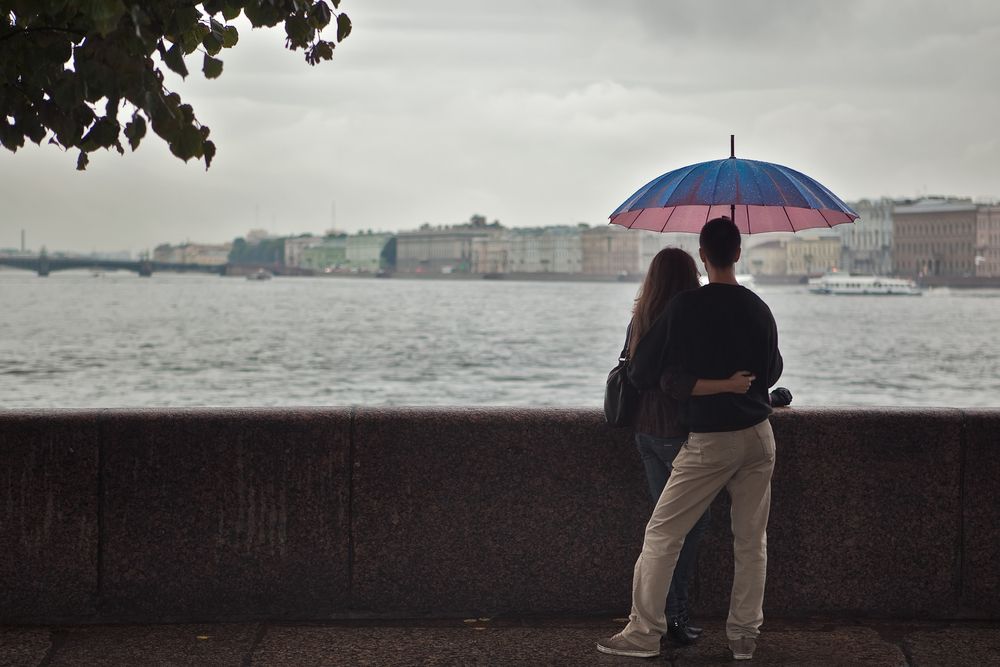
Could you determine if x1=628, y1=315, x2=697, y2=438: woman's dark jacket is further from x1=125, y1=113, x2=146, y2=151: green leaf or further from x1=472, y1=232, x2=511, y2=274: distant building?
x1=472, y1=232, x2=511, y2=274: distant building

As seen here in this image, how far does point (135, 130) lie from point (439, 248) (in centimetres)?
18594

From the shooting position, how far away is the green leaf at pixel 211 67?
3308mm

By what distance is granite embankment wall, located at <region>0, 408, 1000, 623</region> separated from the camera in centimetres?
428

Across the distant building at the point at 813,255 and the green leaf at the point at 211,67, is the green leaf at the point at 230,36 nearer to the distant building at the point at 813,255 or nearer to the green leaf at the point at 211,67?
the green leaf at the point at 211,67

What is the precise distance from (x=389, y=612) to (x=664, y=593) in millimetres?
1085

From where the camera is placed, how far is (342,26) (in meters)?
3.74

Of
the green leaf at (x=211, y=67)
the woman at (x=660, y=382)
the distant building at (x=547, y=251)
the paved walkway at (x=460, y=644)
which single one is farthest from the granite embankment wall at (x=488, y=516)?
the distant building at (x=547, y=251)

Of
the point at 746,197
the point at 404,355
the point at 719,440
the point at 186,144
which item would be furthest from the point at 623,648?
the point at 404,355

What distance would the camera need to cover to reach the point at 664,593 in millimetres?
3729

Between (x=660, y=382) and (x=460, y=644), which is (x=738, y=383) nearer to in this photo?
(x=660, y=382)

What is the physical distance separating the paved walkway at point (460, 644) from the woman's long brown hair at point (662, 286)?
1.03m

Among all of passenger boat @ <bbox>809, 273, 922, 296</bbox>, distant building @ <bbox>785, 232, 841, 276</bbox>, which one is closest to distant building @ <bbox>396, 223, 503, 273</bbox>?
distant building @ <bbox>785, 232, 841, 276</bbox>

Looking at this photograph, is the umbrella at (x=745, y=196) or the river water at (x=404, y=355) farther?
the river water at (x=404, y=355)

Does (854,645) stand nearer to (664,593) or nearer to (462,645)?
(664,593)
